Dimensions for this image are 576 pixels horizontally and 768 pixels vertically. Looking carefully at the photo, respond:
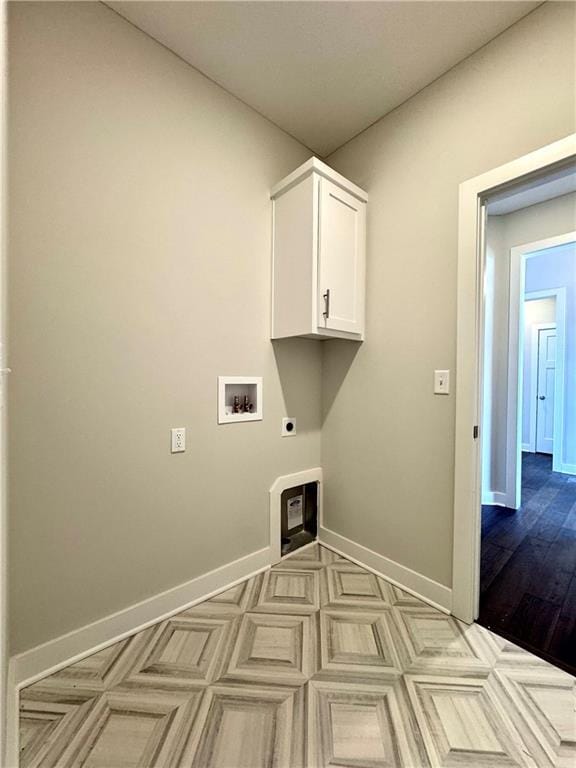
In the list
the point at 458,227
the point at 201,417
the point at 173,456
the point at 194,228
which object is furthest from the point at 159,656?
the point at 458,227

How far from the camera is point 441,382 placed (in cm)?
163

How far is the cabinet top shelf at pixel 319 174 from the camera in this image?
1683 millimetres

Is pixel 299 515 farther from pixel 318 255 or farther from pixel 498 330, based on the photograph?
pixel 498 330

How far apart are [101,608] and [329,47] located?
8.92ft

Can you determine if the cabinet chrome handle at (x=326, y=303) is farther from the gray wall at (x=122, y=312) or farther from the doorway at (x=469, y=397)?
the doorway at (x=469, y=397)

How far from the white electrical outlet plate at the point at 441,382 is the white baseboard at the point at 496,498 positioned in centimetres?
208

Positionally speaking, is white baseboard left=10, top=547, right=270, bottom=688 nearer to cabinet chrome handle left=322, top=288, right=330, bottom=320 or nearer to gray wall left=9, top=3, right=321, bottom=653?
gray wall left=9, top=3, right=321, bottom=653

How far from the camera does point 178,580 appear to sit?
161 centimetres

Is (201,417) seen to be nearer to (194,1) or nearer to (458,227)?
(458,227)

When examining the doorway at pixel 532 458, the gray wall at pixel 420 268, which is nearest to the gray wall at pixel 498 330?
the doorway at pixel 532 458

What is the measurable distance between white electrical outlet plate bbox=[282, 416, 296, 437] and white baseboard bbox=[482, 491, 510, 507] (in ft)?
7.28

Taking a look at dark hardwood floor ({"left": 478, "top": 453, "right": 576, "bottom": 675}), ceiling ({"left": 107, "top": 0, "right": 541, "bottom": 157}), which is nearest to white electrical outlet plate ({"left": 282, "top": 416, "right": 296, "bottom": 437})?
dark hardwood floor ({"left": 478, "top": 453, "right": 576, "bottom": 675})

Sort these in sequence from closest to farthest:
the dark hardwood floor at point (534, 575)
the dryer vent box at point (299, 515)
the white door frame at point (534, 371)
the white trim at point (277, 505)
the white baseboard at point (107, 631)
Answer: the white baseboard at point (107, 631), the dark hardwood floor at point (534, 575), the white trim at point (277, 505), the dryer vent box at point (299, 515), the white door frame at point (534, 371)

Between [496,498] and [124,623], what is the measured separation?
3.17 metres
